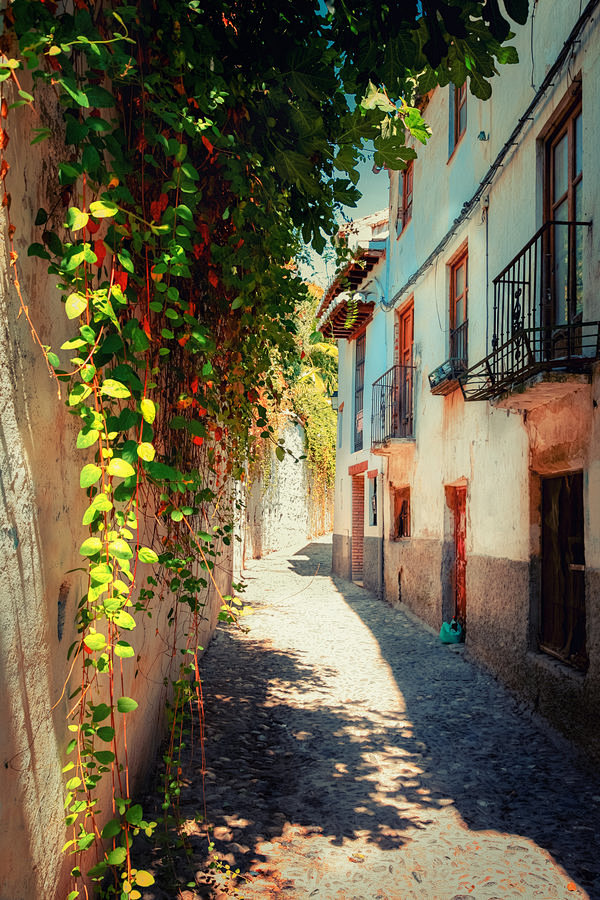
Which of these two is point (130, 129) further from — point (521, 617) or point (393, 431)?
point (393, 431)

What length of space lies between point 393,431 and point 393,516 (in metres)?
1.68

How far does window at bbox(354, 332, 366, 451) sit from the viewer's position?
1598 cm

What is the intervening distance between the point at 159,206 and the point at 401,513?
408 inches

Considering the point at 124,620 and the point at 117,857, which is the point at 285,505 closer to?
the point at 117,857

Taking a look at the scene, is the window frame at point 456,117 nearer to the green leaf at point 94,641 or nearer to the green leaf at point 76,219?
the green leaf at point 76,219

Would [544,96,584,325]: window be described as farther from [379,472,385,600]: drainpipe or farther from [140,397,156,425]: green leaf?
[379,472,385,600]: drainpipe

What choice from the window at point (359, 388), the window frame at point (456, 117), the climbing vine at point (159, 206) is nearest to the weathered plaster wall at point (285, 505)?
the window at point (359, 388)

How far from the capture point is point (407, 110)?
10.2 ft

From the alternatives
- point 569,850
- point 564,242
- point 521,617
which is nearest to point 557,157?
point 564,242

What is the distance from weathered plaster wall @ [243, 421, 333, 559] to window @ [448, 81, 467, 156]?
1082 centimetres

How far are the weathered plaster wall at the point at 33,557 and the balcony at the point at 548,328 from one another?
11.5ft

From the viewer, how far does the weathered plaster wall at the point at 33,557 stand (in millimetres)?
1822

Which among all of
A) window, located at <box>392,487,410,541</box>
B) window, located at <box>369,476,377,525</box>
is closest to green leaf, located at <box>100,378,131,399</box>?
window, located at <box>392,487,410,541</box>

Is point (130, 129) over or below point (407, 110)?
below
